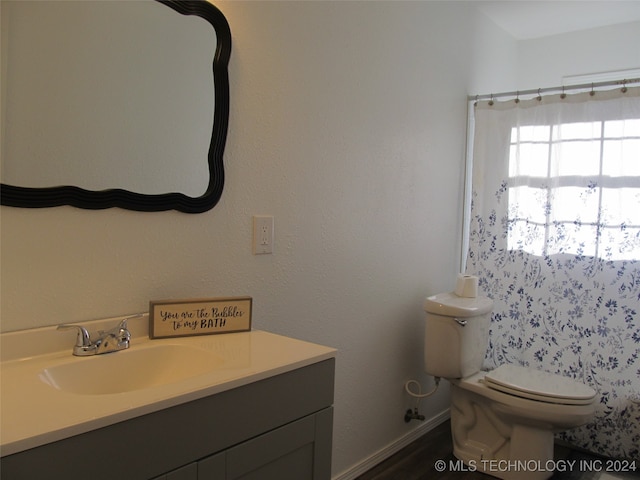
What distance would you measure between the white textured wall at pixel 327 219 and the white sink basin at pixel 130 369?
15 centimetres

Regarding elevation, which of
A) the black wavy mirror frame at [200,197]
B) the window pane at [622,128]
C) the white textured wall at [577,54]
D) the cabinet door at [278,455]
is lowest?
the cabinet door at [278,455]

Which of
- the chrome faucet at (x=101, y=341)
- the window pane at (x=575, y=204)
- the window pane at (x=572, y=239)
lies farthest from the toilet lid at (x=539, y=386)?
the chrome faucet at (x=101, y=341)

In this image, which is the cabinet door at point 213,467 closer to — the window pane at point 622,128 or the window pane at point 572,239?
the window pane at point 572,239

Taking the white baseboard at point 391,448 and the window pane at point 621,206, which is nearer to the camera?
the white baseboard at point 391,448

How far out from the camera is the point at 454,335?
2.34m

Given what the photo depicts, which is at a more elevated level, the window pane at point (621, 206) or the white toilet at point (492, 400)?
the window pane at point (621, 206)

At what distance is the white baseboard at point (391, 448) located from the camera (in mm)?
2195

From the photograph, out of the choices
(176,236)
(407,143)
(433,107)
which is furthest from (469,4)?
(176,236)

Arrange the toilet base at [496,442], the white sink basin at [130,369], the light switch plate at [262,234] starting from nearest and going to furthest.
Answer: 1. the white sink basin at [130,369]
2. the light switch plate at [262,234]
3. the toilet base at [496,442]

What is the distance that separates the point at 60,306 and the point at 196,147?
58 cm

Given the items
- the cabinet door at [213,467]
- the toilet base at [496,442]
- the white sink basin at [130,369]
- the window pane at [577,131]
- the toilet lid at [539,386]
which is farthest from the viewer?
the window pane at [577,131]

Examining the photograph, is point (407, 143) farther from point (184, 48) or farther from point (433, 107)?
point (184, 48)

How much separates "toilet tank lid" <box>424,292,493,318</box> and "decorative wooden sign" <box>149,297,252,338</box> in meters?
1.14

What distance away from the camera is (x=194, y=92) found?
150cm
